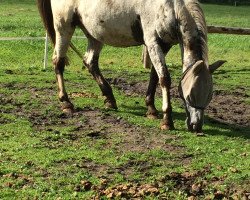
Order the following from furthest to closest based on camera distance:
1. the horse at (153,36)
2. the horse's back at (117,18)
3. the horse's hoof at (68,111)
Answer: the horse's hoof at (68,111)
the horse's back at (117,18)
the horse at (153,36)

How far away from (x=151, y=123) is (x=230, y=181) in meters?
3.19

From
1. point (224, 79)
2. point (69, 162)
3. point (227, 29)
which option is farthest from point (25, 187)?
point (227, 29)

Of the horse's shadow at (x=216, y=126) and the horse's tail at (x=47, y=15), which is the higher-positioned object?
the horse's tail at (x=47, y=15)

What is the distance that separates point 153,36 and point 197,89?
50.7 inches

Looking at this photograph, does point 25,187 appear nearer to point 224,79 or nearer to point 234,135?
point 234,135

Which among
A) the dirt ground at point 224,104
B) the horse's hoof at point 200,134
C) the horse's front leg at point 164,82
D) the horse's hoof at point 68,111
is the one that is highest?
the horse's front leg at point 164,82

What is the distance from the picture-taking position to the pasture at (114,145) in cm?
645

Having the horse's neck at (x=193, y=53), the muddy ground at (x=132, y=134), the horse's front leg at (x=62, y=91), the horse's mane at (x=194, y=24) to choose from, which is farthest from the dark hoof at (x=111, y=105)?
the horse's mane at (x=194, y=24)

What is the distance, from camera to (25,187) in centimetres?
643

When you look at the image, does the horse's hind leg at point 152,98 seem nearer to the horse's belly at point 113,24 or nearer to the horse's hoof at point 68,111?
the horse's belly at point 113,24

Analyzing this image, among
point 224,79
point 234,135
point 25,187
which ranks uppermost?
point 25,187

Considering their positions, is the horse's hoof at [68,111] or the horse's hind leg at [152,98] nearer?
the horse's hind leg at [152,98]

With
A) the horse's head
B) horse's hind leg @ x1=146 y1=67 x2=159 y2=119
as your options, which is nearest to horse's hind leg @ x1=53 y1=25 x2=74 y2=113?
horse's hind leg @ x1=146 y1=67 x2=159 y2=119

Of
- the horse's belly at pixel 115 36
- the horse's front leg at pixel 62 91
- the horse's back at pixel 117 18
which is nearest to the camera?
the horse's back at pixel 117 18
